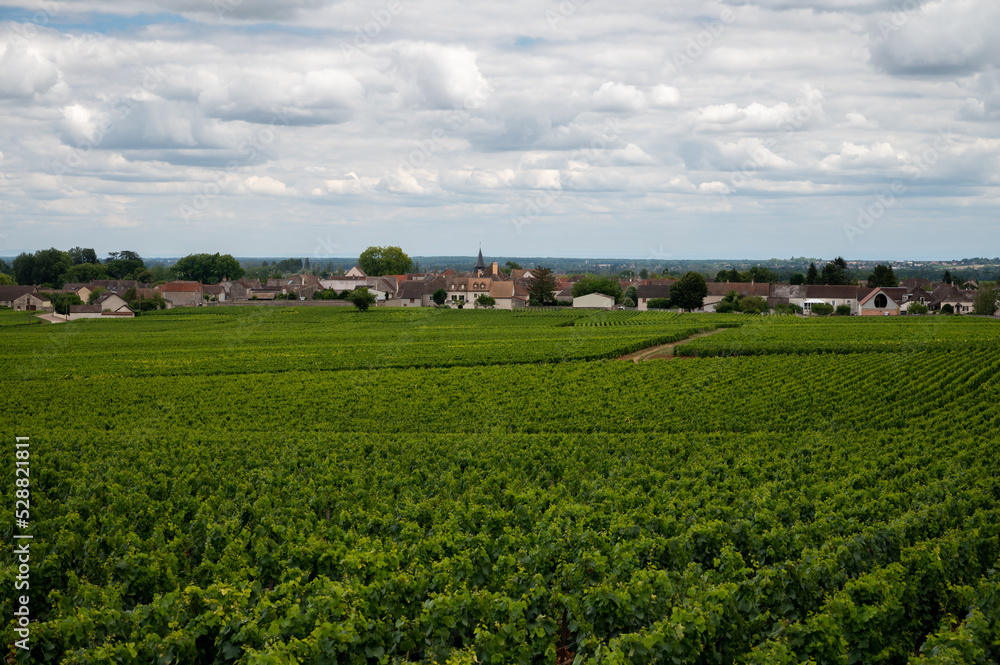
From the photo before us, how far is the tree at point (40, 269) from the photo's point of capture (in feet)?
582

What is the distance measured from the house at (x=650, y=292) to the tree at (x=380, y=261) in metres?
81.9

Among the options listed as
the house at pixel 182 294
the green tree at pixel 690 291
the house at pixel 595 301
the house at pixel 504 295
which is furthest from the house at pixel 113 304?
the green tree at pixel 690 291

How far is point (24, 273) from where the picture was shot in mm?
178250

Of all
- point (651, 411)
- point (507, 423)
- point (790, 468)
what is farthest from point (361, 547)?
point (651, 411)

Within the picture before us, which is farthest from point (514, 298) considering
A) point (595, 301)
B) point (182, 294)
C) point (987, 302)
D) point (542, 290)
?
point (987, 302)

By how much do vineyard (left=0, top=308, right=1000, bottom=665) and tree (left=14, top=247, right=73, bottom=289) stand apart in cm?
16120

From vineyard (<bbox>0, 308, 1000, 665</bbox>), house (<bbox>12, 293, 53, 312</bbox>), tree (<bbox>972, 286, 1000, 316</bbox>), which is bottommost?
vineyard (<bbox>0, 308, 1000, 665</bbox>)

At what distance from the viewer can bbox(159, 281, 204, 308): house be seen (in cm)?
13812

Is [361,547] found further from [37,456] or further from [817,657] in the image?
[37,456]

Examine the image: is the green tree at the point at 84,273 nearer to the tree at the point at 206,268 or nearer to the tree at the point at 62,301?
the tree at the point at 206,268

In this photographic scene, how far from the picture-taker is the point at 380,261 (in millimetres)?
191000

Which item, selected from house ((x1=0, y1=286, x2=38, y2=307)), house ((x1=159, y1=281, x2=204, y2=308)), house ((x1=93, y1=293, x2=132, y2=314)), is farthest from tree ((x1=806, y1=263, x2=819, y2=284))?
house ((x1=0, y1=286, x2=38, y2=307))

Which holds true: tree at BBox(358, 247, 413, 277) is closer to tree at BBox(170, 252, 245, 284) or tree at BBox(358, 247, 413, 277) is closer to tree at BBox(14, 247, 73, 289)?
tree at BBox(170, 252, 245, 284)

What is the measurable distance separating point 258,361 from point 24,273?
159m
